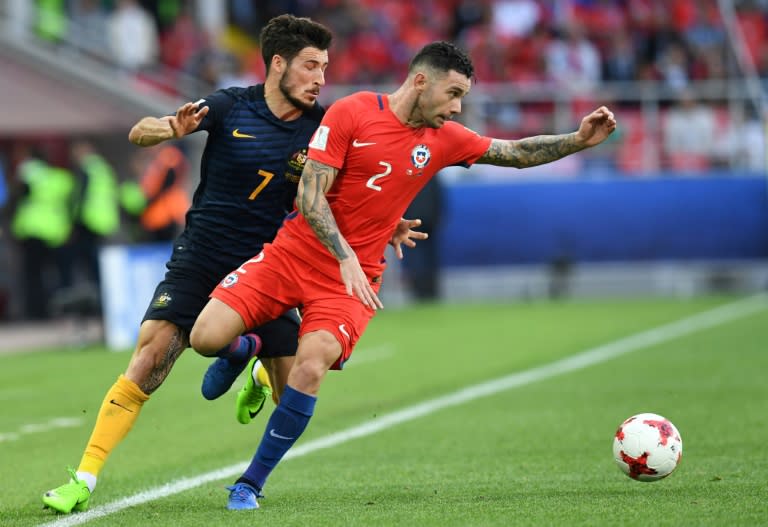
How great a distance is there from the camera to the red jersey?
6.55 metres

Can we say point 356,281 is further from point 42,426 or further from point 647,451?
point 42,426

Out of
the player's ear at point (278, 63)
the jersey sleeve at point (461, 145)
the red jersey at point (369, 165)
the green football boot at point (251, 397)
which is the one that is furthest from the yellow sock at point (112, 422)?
the jersey sleeve at point (461, 145)

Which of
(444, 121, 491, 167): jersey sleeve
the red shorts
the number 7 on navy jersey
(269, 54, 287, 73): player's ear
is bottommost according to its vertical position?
the red shorts

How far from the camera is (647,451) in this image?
6.60 meters

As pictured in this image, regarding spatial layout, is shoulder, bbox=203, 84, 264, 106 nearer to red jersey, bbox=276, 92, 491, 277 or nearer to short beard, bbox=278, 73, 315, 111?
short beard, bbox=278, 73, 315, 111

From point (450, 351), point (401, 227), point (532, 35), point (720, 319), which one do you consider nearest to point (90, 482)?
point (401, 227)

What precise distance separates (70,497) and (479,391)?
19.0ft

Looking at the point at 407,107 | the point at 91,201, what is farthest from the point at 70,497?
the point at 91,201

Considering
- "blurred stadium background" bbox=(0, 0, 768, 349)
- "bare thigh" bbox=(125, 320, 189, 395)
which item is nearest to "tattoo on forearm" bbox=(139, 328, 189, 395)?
"bare thigh" bbox=(125, 320, 189, 395)

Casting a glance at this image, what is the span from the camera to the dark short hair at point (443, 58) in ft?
21.5

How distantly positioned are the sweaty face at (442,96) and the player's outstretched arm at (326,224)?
53 centimetres

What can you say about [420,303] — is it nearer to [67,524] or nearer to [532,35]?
[532,35]

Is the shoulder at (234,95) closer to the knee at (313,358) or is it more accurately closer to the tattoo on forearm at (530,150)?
the tattoo on forearm at (530,150)

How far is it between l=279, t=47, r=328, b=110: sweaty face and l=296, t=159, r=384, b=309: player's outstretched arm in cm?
62
